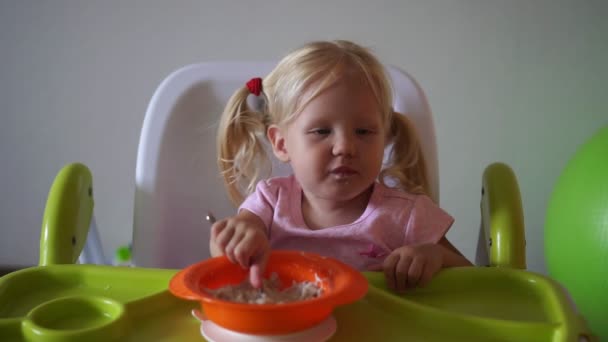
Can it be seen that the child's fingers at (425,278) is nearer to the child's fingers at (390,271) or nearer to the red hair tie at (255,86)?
the child's fingers at (390,271)

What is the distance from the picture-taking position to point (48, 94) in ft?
4.79

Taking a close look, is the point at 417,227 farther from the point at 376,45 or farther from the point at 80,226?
the point at 376,45

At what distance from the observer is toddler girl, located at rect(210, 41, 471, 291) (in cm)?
68

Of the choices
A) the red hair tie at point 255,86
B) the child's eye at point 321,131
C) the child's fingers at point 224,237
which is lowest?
the child's fingers at point 224,237

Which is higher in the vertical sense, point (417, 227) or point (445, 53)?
point (445, 53)

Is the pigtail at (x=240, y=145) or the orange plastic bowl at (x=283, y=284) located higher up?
the pigtail at (x=240, y=145)

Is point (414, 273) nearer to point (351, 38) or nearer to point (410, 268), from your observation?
point (410, 268)

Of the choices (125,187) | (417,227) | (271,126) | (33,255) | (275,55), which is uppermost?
(275,55)

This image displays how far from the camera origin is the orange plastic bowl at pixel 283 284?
421mm

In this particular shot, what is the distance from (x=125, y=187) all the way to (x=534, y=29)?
1175 millimetres

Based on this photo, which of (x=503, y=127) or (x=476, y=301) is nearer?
(x=476, y=301)

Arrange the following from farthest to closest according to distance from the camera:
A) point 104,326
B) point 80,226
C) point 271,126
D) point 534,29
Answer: point 534,29 < point 271,126 < point 80,226 < point 104,326

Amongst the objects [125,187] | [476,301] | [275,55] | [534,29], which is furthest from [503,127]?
[125,187]

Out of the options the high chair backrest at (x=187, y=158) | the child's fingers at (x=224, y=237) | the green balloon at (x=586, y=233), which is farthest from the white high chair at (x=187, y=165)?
the green balloon at (x=586, y=233)
